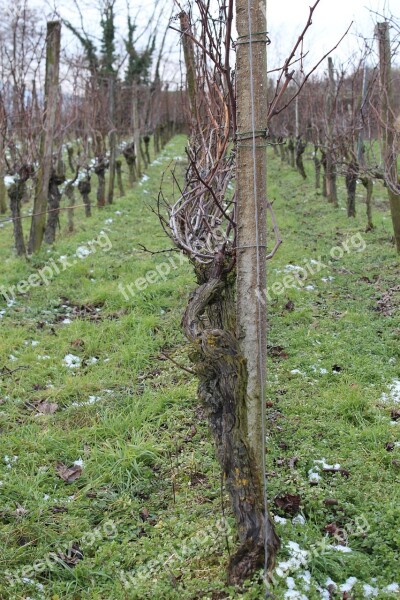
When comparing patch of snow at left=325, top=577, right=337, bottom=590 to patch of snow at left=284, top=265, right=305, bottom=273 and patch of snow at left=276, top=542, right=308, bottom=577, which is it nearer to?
patch of snow at left=276, top=542, right=308, bottom=577

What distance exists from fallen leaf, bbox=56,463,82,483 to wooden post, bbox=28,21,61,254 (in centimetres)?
560

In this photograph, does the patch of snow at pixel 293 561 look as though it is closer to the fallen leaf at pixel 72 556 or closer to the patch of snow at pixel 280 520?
the patch of snow at pixel 280 520

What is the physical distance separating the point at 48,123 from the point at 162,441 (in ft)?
21.3

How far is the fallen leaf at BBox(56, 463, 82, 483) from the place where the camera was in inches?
130

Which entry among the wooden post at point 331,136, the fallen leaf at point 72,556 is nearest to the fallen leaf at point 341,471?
the fallen leaf at point 72,556

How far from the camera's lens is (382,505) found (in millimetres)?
2723

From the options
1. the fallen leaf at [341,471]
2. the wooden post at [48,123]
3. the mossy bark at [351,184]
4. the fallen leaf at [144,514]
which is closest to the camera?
the fallen leaf at [144,514]

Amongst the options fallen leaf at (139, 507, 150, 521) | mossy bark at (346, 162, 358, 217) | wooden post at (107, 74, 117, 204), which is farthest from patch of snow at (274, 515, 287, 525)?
wooden post at (107, 74, 117, 204)

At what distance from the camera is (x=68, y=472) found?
3352 millimetres

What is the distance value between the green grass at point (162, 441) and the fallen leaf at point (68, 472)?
Answer: 0.16ft

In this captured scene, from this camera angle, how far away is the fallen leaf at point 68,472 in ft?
10.8

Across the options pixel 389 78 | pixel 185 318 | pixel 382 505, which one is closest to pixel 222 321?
pixel 185 318

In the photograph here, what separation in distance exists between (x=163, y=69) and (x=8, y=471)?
88.5ft

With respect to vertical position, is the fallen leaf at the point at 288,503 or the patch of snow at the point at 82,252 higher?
the patch of snow at the point at 82,252
